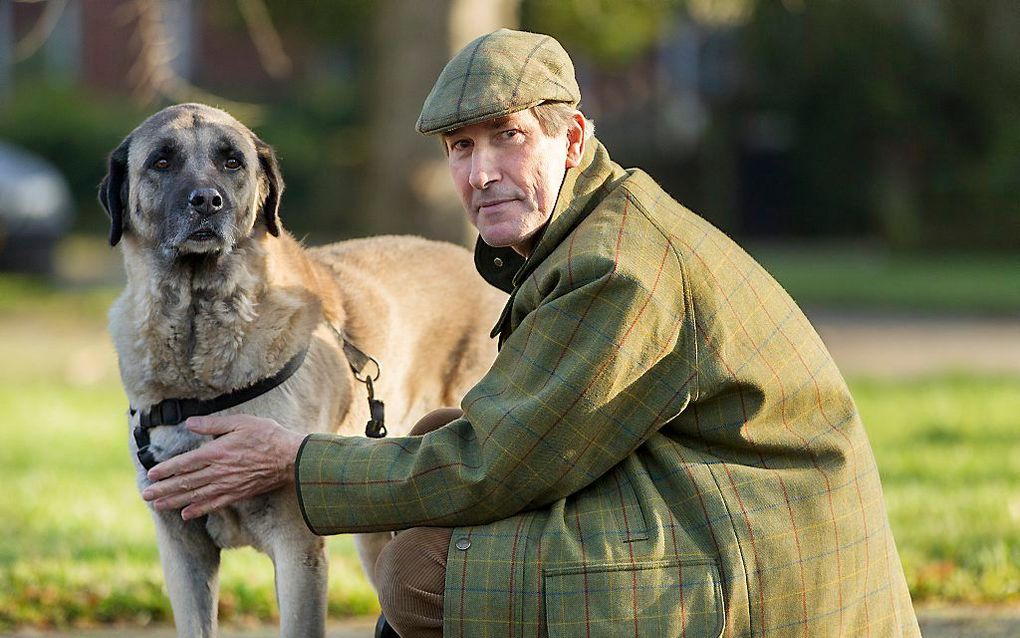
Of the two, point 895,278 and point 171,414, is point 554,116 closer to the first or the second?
point 171,414

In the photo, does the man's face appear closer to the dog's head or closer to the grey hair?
the grey hair

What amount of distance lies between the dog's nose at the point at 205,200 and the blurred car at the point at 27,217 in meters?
12.6

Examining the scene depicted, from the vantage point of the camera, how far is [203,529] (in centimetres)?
373

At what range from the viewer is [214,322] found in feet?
12.2

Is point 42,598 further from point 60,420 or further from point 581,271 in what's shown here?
point 60,420

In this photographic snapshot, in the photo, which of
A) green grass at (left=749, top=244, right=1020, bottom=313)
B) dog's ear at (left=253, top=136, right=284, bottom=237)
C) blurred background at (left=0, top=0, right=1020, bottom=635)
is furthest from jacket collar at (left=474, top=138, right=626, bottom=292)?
green grass at (left=749, top=244, right=1020, bottom=313)

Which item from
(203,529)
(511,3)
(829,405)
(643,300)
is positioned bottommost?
(203,529)

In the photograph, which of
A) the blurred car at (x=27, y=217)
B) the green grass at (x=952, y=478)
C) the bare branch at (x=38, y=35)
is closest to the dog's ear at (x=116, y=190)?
the green grass at (x=952, y=478)

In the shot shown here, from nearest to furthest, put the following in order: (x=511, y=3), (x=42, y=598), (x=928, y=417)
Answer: (x=42, y=598) < (x=928, y=417) < (x=511, y=3)

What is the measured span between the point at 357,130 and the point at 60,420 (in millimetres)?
15331

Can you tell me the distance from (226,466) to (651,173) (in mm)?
19593

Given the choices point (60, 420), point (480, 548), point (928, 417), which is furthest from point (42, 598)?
point (928, 417)

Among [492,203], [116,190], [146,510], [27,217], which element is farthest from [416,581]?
[27,217]

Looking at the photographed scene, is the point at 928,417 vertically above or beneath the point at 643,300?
beneath
